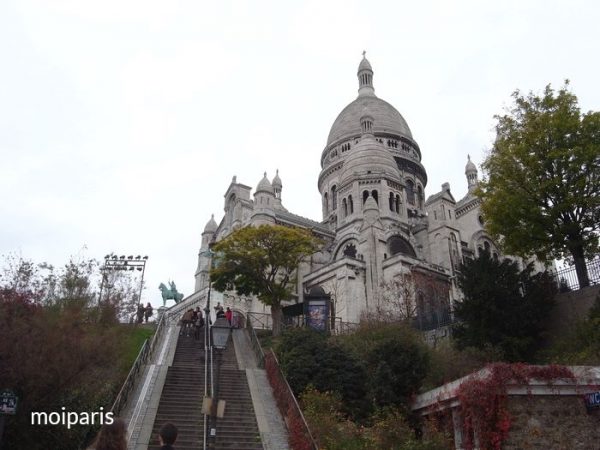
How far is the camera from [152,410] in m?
17.0

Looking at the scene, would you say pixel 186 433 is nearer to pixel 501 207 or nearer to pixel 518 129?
pixel 501 207

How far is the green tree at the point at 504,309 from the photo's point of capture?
2011 cm

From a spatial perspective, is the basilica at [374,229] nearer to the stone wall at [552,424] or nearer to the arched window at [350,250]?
the arched window at [350,250]

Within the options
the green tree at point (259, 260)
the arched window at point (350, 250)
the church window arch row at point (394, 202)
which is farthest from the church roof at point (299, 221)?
the green tree at point (259, 260)

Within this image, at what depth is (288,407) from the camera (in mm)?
17406

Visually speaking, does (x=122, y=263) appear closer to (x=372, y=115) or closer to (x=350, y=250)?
(x=350, y=250)

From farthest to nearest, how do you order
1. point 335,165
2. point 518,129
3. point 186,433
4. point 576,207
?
1. point 335,165
2. point 518,129
3. point 576,207
4. point 186,433

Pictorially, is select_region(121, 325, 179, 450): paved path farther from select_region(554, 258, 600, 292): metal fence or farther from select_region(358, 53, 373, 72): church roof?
select_region(358, 53, 373, 72): church roof

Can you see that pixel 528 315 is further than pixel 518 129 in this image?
No

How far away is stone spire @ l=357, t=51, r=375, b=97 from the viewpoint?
7450 cm

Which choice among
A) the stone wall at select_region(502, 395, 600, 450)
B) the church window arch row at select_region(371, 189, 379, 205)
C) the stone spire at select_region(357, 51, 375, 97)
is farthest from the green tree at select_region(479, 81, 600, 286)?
the stone spire at select_region(357, 51, 375, 97)

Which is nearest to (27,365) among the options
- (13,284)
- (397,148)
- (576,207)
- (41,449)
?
(41,449)

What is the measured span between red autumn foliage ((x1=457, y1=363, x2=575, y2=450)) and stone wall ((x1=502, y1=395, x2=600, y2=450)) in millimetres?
311

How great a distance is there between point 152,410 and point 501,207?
15.6m
